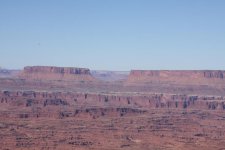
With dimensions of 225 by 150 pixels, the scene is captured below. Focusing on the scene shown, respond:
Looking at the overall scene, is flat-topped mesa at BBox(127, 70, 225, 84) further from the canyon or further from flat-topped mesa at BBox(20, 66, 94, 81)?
flat-topped mesa at BBox(20, 66, 94, 81)

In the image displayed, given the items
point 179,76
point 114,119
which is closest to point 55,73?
point 179,76

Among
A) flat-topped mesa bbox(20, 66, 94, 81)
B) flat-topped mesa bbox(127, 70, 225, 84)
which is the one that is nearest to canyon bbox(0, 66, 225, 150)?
flat-topped mesa bbox(127, 70, 225, 84)

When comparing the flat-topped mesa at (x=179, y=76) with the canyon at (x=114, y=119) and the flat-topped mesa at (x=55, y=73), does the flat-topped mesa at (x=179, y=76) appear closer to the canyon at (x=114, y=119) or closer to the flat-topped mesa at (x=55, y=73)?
the canyon at (x=114, y=119)

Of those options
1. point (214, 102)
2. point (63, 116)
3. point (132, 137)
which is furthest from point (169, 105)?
point (132, 137)

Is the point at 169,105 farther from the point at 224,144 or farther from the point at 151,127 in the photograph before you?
the point at 224,144

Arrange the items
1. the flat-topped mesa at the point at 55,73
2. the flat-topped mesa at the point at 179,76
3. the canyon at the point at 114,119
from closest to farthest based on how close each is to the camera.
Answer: the canyon at the point at 114,119 → the flat-topped mesa at the point at 179,76 → the flat-topped mesa at the point at 55,73

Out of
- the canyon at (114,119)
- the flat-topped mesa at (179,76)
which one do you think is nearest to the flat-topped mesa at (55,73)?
the flat-topped mesa at (179,76)
